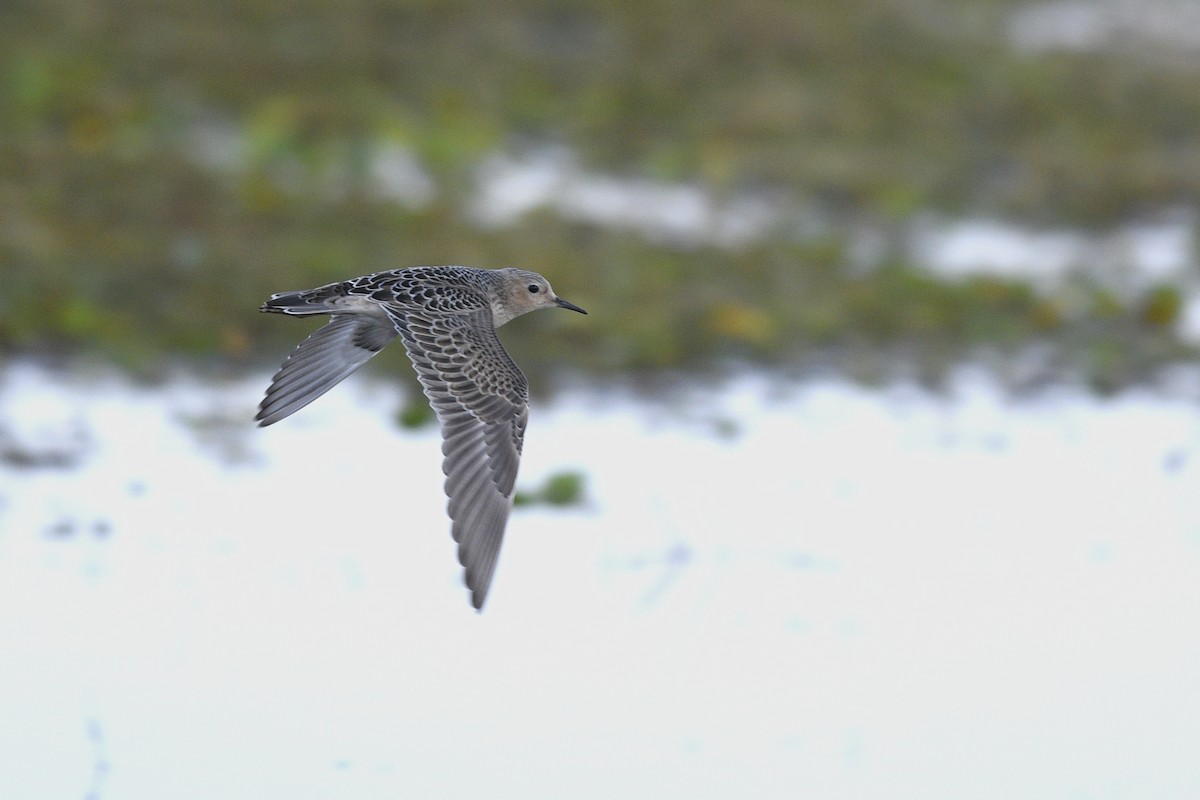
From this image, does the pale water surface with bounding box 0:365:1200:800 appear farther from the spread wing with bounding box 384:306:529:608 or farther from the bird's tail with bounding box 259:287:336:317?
the bird's tail with bounding box 259:287:336:317

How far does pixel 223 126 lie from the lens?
1193 centimetres

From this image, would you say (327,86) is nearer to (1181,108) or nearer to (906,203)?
(906,203)

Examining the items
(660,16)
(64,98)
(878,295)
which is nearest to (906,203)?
(878,295)

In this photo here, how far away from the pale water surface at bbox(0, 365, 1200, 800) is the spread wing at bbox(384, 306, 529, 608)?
2.19ft

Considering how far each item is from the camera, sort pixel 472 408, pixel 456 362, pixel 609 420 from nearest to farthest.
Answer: pixel 472 408, pixel 456 362, pixel 609 420

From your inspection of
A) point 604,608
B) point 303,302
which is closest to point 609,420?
point 604,608

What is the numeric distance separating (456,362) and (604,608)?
1.15m

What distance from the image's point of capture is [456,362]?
5.51 metres

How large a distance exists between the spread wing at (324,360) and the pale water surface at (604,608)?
66 centimetres

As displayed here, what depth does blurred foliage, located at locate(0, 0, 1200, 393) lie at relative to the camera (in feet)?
30.4

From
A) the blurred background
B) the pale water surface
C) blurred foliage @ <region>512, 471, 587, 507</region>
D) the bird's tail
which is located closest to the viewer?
the pale water surface

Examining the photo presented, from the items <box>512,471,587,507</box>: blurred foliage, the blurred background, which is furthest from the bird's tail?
<box>512,471,587,507</box>: blurred foliage

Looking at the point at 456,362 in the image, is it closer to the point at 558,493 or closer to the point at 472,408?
the point at 472,408

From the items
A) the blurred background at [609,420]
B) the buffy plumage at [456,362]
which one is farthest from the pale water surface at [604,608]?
the buffy plumage at [456,362]
